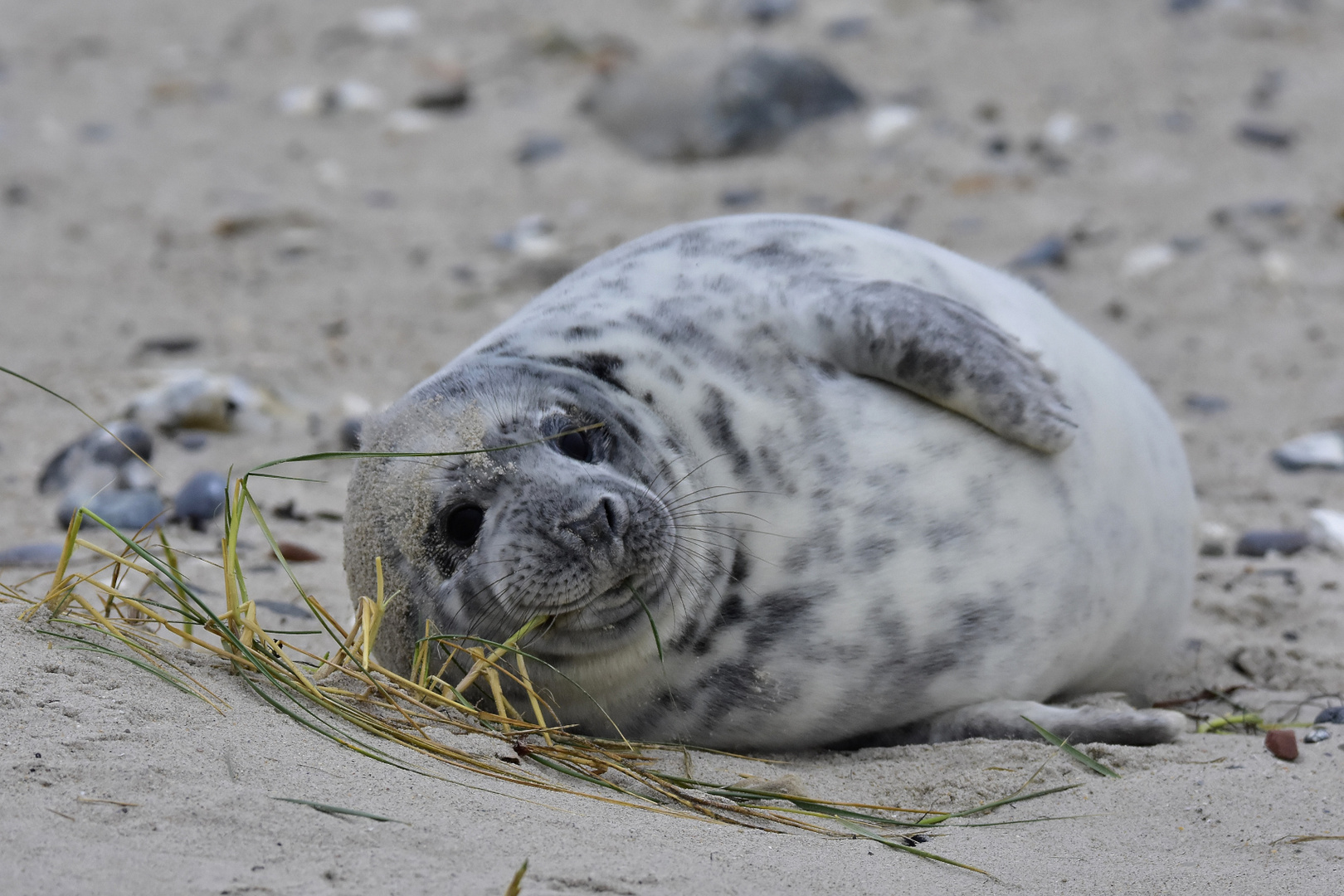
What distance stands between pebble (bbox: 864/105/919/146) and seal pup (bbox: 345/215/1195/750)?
3984 millimetres

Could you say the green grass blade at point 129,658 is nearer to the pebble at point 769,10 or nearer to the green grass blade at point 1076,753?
the green grass blade at point 1076,753

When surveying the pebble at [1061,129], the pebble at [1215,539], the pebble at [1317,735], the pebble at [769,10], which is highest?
the pebble at [769,10]

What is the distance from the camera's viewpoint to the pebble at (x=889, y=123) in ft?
22.3

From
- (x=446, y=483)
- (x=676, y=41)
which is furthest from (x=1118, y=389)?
(x=676, y=41)

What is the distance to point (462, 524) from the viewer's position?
2.43 meters

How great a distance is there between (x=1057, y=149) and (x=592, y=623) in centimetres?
487

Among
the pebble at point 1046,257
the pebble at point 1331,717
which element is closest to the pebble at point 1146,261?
the pebble at point 1046,257

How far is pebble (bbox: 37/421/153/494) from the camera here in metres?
4.17

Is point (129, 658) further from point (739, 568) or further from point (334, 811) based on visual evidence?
point (739, 568)

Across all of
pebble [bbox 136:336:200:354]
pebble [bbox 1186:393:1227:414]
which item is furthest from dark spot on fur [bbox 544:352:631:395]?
pebble [bbox 136:336:200:354]

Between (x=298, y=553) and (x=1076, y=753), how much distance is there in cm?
204

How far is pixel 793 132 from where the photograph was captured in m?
6.89

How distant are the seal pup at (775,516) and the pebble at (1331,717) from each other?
0.36 meters

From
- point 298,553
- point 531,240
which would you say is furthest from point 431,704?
point 531,240
